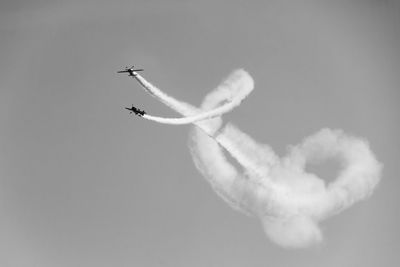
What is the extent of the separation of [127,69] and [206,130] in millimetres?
11724

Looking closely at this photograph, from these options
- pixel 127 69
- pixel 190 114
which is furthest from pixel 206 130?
pixel 127 69

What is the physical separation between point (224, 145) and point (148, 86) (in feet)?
37.2

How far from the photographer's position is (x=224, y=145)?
457 ft

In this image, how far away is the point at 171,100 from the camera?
13825 centimetres

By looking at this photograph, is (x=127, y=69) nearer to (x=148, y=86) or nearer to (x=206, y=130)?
(x=148, y=86)

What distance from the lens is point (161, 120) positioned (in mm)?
138625

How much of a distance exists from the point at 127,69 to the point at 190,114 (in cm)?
908

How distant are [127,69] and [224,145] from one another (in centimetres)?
1450

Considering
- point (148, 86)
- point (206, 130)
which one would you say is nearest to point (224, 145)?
point (206, 130)

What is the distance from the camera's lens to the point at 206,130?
139125 mm

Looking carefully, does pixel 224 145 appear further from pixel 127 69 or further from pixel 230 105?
pixel 127 69

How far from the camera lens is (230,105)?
138 meters

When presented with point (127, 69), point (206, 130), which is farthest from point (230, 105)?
point (127, 69)

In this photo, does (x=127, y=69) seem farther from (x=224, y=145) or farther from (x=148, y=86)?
(x=224, y=145)
